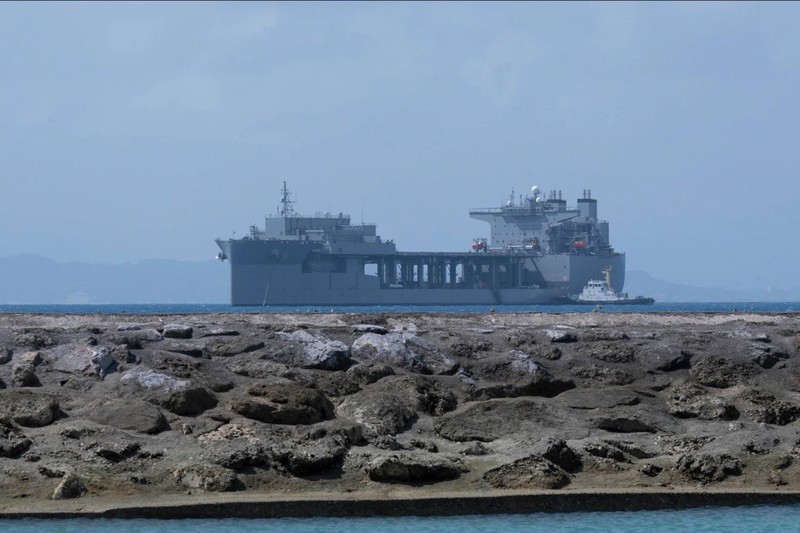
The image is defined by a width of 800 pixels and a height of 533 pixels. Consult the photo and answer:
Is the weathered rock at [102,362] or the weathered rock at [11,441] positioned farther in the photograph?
the weathered rock at [102,362]

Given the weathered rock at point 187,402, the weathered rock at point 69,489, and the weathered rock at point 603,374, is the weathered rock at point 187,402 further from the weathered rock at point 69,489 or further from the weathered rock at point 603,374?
the weathered rock at point 603,374

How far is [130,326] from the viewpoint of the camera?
645 inches

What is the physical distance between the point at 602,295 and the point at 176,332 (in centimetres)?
9395

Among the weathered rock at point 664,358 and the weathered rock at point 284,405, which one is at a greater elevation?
the weathered rock at point 664,358

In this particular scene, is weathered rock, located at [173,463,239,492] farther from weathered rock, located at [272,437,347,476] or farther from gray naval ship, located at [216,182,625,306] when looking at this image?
gray naval ship, located at [216,182,625,306]

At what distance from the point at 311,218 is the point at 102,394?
10160 centimetres

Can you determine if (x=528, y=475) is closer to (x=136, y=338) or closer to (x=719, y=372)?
(x=719, y=372)

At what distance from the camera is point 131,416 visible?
12797mm

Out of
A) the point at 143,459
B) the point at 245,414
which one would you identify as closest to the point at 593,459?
the point at 245,414

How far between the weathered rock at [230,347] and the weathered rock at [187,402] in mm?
1790

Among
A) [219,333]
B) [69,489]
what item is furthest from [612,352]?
[69,489]

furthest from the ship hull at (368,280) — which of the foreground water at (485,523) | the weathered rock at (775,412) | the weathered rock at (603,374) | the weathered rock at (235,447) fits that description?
the foreground water at (485,523)

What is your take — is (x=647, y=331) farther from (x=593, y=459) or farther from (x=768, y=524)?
(x=768, y=524)

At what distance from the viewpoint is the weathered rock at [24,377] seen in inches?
538
